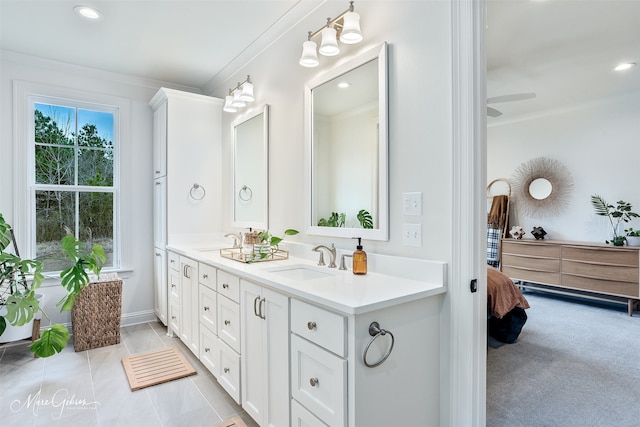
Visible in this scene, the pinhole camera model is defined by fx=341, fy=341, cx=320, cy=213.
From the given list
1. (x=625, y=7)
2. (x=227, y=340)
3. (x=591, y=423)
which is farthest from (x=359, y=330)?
→ (x=625, y=7)

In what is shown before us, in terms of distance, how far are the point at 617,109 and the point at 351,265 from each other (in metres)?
4.61

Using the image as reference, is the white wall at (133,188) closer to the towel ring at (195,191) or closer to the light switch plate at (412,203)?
the towel ring at (195,191)

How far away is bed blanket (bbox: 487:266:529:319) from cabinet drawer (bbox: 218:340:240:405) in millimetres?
1980

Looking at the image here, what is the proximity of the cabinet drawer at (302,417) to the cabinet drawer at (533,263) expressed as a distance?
172 inches

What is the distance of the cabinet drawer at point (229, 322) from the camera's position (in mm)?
1951

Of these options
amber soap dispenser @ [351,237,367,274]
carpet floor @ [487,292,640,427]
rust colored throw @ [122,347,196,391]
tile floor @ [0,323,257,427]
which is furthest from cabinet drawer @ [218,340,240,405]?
carpet floor @ [487,292,640,427]

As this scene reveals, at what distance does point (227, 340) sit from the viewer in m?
2.07

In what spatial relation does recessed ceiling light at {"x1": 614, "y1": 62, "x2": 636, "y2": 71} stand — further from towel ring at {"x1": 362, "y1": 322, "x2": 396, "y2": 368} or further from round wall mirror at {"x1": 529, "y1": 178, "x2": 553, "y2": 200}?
towel ring at {"x1": 362, "y1": 322, "x2": 396, "y2": 368}

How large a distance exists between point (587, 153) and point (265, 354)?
5058 millimetres

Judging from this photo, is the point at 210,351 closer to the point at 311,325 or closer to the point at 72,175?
the point at 311,325

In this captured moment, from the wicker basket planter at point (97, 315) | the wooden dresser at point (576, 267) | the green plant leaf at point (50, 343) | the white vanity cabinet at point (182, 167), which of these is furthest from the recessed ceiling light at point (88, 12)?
the wooden dresser at point (576, 267)

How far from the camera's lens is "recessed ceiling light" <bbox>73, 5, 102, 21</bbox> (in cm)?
232

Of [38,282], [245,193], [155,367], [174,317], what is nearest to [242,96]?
[245,193]
